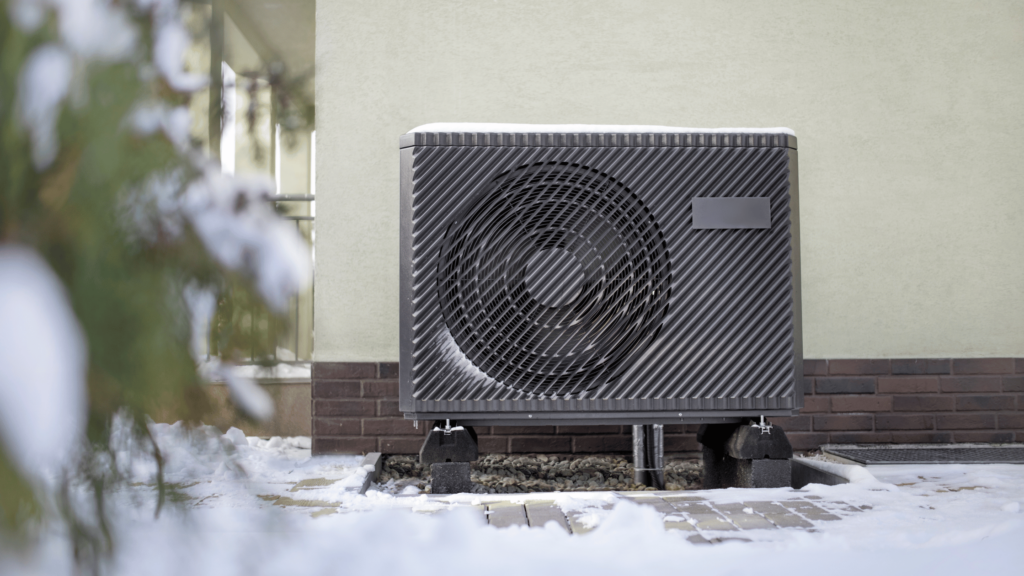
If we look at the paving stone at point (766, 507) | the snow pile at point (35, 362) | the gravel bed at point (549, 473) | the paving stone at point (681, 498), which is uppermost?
the snow pile at point (35, 362)

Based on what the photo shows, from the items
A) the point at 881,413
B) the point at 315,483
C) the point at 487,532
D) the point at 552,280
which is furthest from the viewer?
the point at 881,413

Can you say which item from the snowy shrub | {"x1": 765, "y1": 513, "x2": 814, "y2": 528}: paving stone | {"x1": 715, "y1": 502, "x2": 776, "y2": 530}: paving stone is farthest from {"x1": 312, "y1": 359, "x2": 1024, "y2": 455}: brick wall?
the snowy shrub

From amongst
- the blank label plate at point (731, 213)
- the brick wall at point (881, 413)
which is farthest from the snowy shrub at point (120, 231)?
the brick wall at point (881, 413)

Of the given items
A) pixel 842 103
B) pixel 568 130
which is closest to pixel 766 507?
pixel 568 130

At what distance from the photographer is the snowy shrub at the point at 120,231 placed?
409 millimetres

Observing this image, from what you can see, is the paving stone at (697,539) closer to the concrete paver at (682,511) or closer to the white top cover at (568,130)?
the concrete paver at (682,511)

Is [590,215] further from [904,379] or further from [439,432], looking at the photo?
[904,379]

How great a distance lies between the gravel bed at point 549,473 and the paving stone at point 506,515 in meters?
0.58

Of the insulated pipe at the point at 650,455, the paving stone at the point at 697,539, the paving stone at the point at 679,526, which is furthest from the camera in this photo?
the insulated pipe at the point at 650,455

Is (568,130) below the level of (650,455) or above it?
above

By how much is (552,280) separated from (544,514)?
595 millimetres

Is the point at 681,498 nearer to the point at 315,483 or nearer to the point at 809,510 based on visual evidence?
the point at 809,510

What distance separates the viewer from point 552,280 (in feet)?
5.98

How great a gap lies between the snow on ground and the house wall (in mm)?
808
